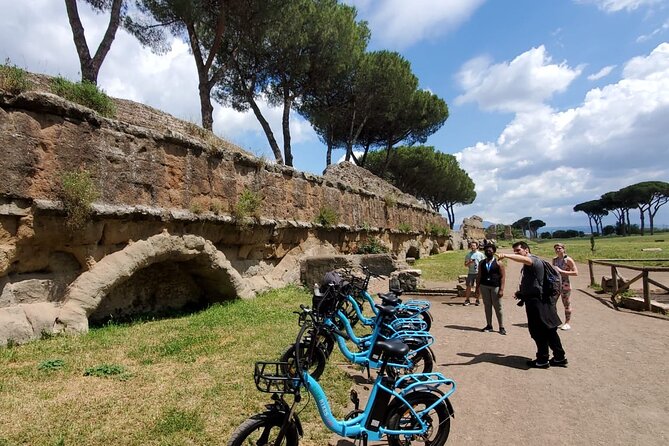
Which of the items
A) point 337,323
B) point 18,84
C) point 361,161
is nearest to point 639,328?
point 337,323

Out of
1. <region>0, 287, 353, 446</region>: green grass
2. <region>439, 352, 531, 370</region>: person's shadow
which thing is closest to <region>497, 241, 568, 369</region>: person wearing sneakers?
<region>439, 352, 531, 370</region>: person's shadow

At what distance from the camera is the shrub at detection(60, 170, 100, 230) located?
586 centimetres

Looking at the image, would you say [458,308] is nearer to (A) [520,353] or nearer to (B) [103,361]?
(A) [520,353]

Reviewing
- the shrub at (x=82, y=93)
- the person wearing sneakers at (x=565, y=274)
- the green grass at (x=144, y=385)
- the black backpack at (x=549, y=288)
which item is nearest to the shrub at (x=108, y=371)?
the green grass at (x=144, y=385)

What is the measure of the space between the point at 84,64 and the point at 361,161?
23.3 metres

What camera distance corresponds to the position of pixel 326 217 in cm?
1216

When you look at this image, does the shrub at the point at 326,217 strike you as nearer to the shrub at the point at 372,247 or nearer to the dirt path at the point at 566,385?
the shrub at the point at 372,247

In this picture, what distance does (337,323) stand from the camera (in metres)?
5.03

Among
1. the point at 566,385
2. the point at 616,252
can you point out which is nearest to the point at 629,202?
the point at 616,252

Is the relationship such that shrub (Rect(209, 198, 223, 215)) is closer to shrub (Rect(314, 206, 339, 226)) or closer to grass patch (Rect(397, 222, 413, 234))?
shrub (Rect(314, 206, 339, 226))

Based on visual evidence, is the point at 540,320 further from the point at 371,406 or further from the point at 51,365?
the point at 51,365

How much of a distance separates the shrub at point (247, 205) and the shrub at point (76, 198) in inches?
121

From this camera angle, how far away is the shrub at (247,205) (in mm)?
8766

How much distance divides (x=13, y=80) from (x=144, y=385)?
4299 mm
